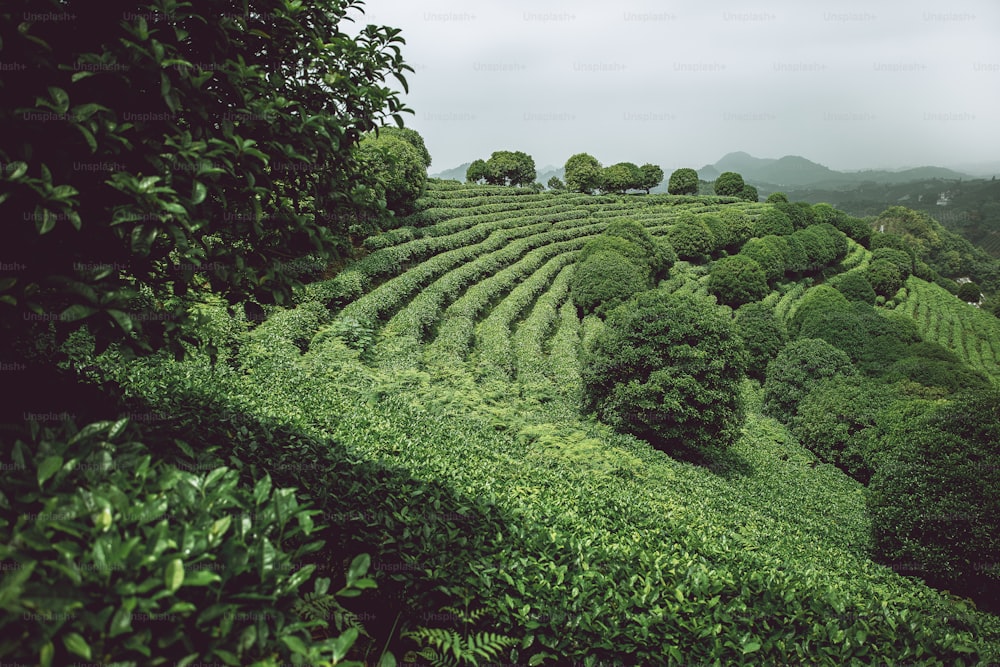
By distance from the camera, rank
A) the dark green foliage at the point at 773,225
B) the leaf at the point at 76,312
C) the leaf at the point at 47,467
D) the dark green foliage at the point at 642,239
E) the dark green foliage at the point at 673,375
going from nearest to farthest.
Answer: the leaf at the point at 47,467 < the leaf at the point at 76,312 < the dark green foliage at the point at 673,375 < the dark green foliage at the point at 642,239 < the dark green foliage at the point at 773,225

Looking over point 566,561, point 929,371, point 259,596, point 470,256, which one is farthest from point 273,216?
point 929,371

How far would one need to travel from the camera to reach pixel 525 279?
29.1 m

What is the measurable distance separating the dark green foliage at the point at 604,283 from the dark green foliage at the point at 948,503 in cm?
1686

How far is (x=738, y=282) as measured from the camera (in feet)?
123

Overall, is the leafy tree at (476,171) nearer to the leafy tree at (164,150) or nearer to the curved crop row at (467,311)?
the curved crop row at (467,311)

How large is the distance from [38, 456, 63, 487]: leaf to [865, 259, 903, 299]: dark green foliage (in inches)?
2496

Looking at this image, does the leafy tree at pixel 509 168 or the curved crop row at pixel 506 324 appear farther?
the leafy tree at pixel 509 168

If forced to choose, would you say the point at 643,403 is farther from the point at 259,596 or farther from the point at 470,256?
the point at 470,256

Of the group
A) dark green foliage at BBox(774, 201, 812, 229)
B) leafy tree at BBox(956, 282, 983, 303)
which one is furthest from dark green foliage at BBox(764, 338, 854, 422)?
leafy tree at BBox(956, 282, 983, 303)

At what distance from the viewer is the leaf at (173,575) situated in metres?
1.72

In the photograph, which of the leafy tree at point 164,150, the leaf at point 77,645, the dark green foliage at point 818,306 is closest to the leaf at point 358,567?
the leaf at point 77,645

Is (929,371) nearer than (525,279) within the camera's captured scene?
Yes

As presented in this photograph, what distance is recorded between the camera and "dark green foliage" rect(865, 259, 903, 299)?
49750 millimetres

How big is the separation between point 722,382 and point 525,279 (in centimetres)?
1621
